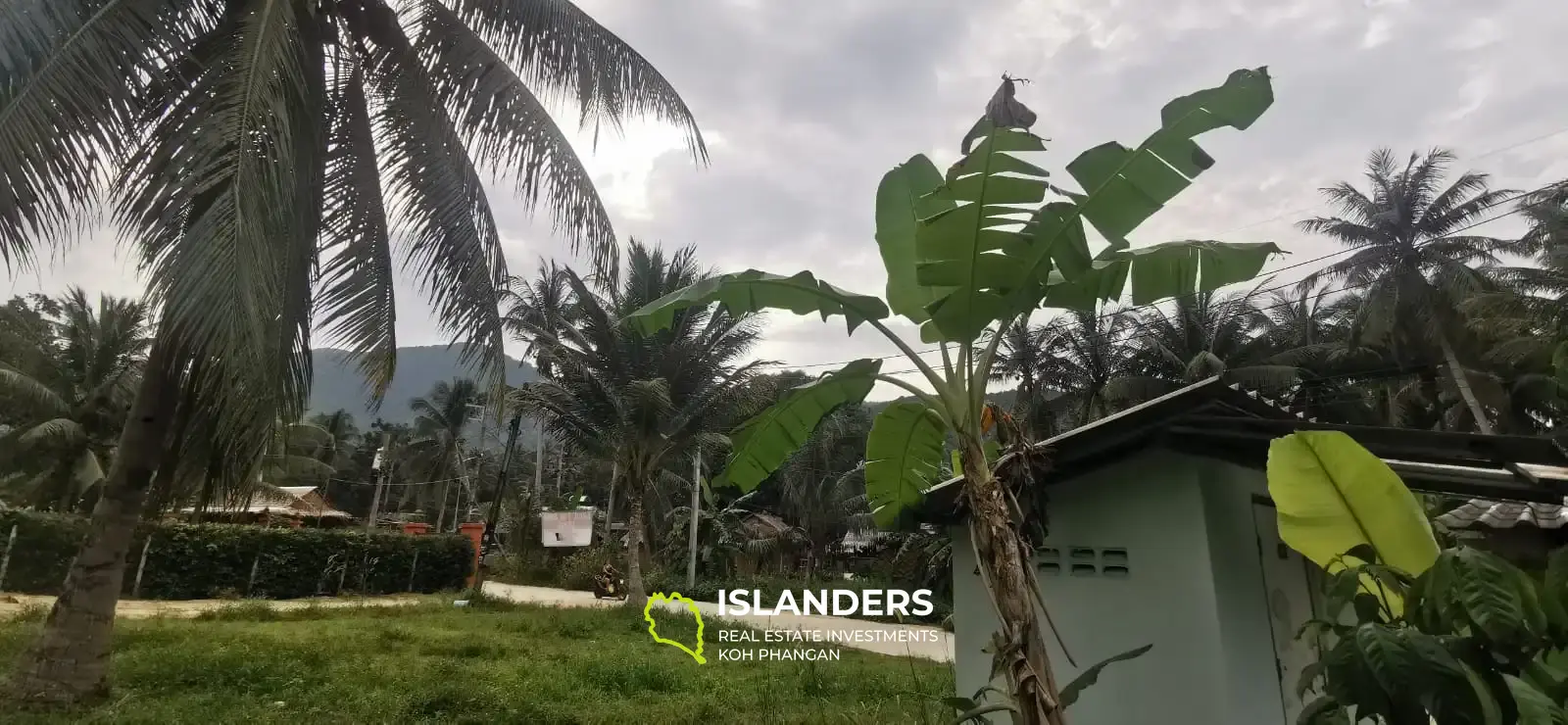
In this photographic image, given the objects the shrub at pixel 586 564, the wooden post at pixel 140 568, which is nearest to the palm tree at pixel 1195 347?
the shrub at pixel 586 564

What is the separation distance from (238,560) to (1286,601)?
17.5 m

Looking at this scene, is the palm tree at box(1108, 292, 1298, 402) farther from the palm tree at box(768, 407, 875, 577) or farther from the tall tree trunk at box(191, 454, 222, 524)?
the tall tree trunk at box(191, 454, 222, 524)

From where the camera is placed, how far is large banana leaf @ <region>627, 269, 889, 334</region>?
3.30 m

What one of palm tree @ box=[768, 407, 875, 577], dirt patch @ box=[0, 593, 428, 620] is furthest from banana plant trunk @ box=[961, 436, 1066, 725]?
palm tree @ box=[768, 407, 875, 577]

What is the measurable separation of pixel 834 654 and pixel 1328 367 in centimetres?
2017

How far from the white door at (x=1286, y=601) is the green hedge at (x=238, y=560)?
1475 cm

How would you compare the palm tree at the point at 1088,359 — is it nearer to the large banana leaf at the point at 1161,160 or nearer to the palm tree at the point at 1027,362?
the palm tree at the point at 1027,362

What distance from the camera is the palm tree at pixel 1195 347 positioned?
65.7 feet

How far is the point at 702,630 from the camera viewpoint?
1050 cm

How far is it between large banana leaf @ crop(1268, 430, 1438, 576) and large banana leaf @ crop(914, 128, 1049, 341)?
1.03 m

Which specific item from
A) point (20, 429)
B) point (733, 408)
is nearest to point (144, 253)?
point (733, 408)

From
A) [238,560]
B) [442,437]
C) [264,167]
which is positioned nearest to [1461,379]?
[264,167]

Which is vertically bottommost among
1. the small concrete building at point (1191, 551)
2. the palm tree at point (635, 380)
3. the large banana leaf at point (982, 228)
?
the small concrete building at point (1191, 551)

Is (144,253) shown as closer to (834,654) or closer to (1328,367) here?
(834,654)
